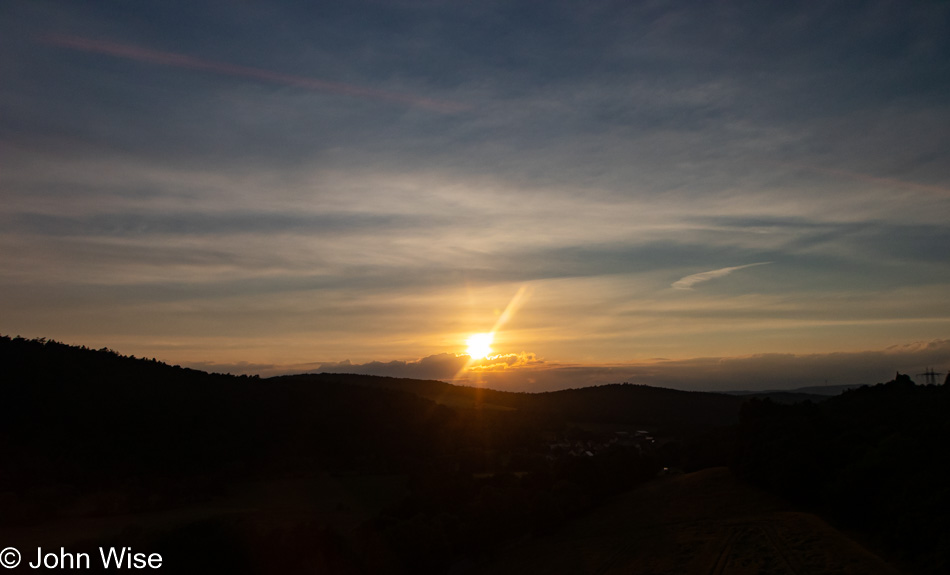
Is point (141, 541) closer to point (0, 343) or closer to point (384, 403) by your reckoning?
point (0, 343)

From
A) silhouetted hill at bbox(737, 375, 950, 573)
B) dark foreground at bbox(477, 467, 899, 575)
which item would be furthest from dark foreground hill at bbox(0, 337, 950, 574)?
dark foreground at bbox(477, 467, 899, 575)

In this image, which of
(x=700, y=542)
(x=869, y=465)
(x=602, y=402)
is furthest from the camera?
(x=602, y=402)

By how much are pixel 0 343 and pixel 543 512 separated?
4418cm

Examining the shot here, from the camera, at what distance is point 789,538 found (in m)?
28.1

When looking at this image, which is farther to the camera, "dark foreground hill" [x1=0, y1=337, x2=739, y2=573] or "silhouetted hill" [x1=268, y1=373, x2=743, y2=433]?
"silhouetted hill" [x1=268, y1=373, x2=743, y2=433]

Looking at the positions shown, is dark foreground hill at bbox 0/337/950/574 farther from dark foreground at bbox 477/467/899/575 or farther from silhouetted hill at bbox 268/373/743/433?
silhouetted hill at bbox 268/373/743/433

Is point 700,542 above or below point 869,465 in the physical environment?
below

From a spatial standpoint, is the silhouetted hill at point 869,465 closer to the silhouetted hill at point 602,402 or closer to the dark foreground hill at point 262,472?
the dark foreground hill at point 262,472

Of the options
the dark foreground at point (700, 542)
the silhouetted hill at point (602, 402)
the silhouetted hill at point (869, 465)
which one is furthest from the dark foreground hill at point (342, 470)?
the silhouetted hill at point (602, 402)

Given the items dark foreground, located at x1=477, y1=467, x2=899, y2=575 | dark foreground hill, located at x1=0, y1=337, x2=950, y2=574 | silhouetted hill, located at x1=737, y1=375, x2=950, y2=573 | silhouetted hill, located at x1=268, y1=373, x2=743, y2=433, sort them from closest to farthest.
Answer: silhouetted hill, located at x1=737, y1=375, x2=950, y2=573
dark foreground hill, located at x1=0, y1=337, x2=950, y2=574
dark foreground, located at x1=477, y1=467, x2=899, y2=575
silhouetted hill, located at x1=268, y1=373, x2=743, y2=433

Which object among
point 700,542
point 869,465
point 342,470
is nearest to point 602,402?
point 342,470

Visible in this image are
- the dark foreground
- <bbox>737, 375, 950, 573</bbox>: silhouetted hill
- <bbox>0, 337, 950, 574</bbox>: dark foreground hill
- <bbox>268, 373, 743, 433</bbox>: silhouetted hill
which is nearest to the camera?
<bbox>737, 375, 950, 573</bbox>: silhouetted hill

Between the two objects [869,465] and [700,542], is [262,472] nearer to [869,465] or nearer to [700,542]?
[700,542]

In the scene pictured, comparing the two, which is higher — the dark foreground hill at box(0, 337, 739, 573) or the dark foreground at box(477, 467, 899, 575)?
the dark foreground hill at box(0, 337, 739, 573)
